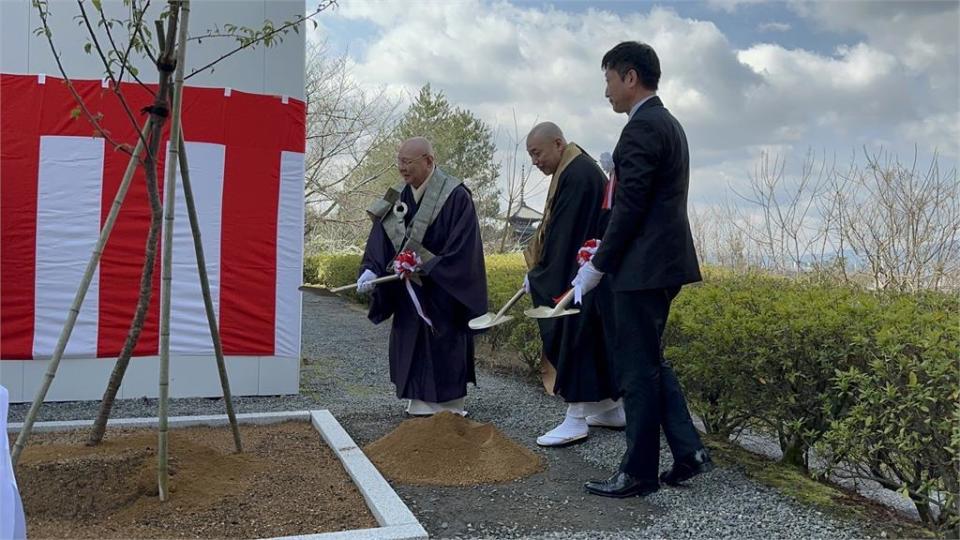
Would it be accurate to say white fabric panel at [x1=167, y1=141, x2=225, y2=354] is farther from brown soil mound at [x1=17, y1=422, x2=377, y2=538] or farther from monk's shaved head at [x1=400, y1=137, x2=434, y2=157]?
brown soil mound at [x1=17, y1=422, x2=377, y2=538]

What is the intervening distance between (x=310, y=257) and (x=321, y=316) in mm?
7497

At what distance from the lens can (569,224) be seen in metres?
4.11

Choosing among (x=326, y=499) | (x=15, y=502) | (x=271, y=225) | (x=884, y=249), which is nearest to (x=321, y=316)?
(x=271, y=225)

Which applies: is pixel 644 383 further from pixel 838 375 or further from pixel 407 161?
pixel 407 161

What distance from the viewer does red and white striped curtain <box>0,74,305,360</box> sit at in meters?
4.71

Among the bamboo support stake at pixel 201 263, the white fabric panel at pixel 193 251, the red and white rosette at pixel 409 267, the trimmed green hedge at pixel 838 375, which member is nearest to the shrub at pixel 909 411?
the trimmed green hedge at pixel 838 375

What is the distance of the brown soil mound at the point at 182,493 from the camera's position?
265 centimetres

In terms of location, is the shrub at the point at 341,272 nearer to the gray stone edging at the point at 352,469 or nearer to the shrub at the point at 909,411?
the gray stone edging at the point at 352,469

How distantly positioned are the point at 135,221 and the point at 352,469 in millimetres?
2604

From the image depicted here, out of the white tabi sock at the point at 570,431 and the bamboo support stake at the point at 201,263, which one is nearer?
the bamboo support stake at the point at 201,263

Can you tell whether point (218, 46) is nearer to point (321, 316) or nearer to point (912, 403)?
point (912, 403)

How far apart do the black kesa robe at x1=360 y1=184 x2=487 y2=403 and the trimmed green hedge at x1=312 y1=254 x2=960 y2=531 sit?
1213 mm

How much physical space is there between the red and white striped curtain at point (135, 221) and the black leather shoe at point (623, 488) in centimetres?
275

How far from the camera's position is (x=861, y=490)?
361 cm
